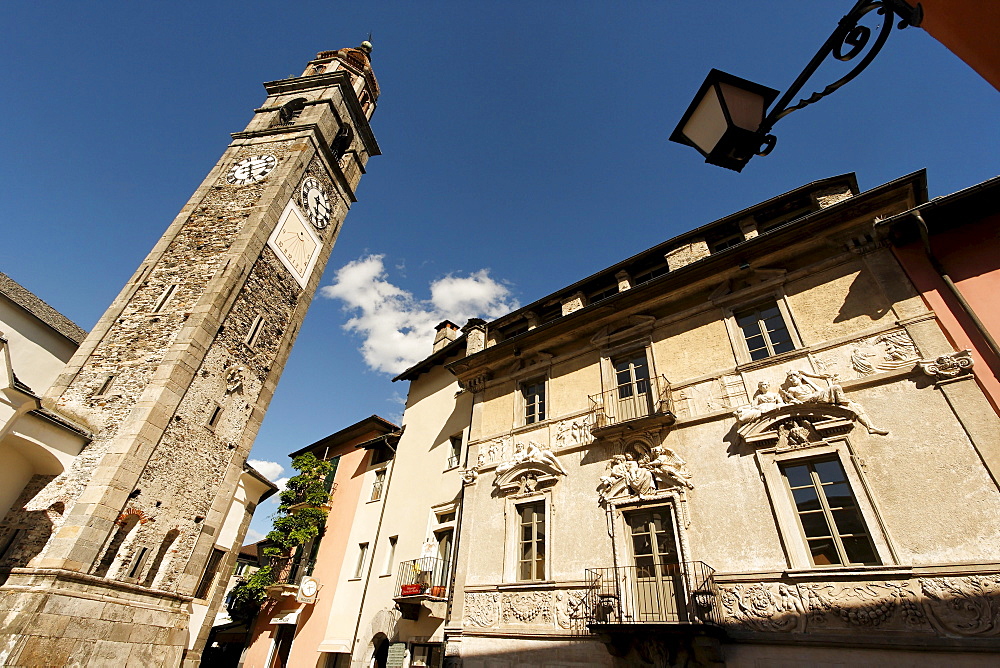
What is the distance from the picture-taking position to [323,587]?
1816cm

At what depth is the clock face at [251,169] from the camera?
69.7ft

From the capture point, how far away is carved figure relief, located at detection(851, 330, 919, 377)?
8.66 m

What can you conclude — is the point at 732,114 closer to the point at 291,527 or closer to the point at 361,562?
the point at 361,562

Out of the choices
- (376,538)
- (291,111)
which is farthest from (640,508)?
(291,111)

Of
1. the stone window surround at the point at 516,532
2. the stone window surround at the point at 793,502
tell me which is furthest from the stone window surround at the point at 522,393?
the stone window surround at the point at 793,502

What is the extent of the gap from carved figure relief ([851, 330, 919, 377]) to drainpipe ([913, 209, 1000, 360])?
0.90 m

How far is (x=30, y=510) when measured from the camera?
1262 centimetres

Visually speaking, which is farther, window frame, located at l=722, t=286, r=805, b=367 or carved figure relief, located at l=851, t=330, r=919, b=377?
window frame, located at l=722, t=286, r=805, b=367

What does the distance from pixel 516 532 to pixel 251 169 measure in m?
19.4

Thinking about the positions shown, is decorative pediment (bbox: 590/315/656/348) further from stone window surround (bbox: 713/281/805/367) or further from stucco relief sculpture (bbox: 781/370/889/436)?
stucco relief sculpture (bbox: 781/370/889/436)

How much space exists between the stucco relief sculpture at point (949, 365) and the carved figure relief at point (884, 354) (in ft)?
1.01

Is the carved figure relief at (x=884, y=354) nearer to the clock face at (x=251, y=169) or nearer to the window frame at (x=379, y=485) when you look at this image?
the window frame at (x=379, y=485)

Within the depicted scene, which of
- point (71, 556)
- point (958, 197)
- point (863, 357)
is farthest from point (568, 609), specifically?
point (71, 556)

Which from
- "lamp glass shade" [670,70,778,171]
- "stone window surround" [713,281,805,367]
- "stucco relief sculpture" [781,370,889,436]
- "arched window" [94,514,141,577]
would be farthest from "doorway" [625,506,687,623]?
"arched window" [94,514,141,577]
